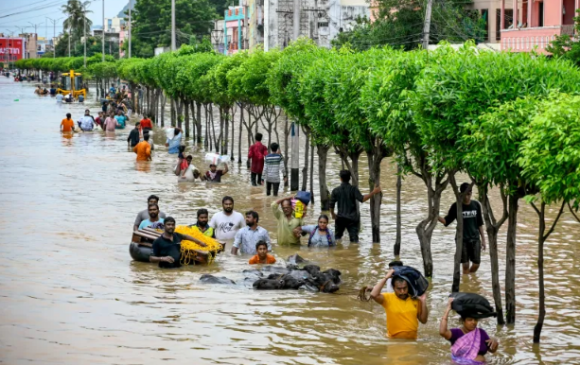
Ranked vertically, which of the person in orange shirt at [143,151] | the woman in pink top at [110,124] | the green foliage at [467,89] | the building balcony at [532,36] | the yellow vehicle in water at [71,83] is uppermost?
the building balcony at [532,36]

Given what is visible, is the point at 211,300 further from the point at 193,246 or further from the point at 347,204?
the point at 347,204

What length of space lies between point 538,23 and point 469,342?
3266cm

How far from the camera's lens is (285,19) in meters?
68.1

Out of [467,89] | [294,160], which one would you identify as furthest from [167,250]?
[294,160]

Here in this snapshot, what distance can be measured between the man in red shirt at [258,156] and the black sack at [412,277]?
1628 cm

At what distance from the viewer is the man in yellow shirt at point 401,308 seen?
11734 millimetres

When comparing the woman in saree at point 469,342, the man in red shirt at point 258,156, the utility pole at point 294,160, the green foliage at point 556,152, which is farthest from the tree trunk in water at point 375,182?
the man in red shirt at point 258,156

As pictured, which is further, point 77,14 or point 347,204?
point 77,14

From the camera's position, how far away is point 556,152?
35.3 ft

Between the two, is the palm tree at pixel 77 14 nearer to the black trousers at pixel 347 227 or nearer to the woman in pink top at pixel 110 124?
the woman in pink top at pixel 110 124

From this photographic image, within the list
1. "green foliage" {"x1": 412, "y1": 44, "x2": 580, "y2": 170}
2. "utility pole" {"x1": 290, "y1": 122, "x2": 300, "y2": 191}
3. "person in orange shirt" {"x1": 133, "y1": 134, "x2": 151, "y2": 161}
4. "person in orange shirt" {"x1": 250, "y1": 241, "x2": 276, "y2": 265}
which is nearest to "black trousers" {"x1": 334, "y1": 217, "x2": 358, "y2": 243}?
"person in orange shirt" {"x1": 250, "y1": 241, "x2": 276, "y2": 265}

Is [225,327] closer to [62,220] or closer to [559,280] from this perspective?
[559,280]

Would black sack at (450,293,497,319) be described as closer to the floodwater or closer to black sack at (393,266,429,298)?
black sack at (393,266,429,298)

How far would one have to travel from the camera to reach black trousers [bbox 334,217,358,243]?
19.5 meters
